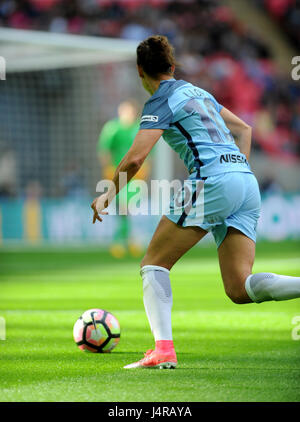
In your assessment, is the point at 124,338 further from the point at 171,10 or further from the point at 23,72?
the point at 171,10

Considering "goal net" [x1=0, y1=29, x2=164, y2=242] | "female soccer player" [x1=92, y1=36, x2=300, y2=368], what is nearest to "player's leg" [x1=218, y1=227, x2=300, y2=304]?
"female soccer player" [x1=92, y1=36, x2=300, y2=368]

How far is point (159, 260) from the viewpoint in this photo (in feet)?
14.8

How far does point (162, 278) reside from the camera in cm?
449

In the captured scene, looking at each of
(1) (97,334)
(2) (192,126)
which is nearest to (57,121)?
(1) (97,334)

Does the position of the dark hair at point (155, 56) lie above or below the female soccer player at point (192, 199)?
above

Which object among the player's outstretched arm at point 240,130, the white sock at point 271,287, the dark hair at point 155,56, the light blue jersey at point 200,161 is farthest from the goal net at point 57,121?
the white sock at point 271,287

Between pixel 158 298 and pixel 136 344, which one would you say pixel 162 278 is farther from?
pixel 136 344

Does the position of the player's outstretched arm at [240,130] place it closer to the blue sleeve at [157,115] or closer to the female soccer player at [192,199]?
the female soccer player at [192,199]

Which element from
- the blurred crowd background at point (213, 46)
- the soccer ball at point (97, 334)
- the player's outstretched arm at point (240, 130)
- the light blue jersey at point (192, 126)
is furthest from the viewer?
the blurred crowd background at point (213, 46)

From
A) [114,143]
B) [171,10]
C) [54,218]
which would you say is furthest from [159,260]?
[171,10]

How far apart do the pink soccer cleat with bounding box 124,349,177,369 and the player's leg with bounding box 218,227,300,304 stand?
53 cm

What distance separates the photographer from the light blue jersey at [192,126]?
439 cm

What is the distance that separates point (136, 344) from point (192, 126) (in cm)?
179

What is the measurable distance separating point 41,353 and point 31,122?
14.7 metres
